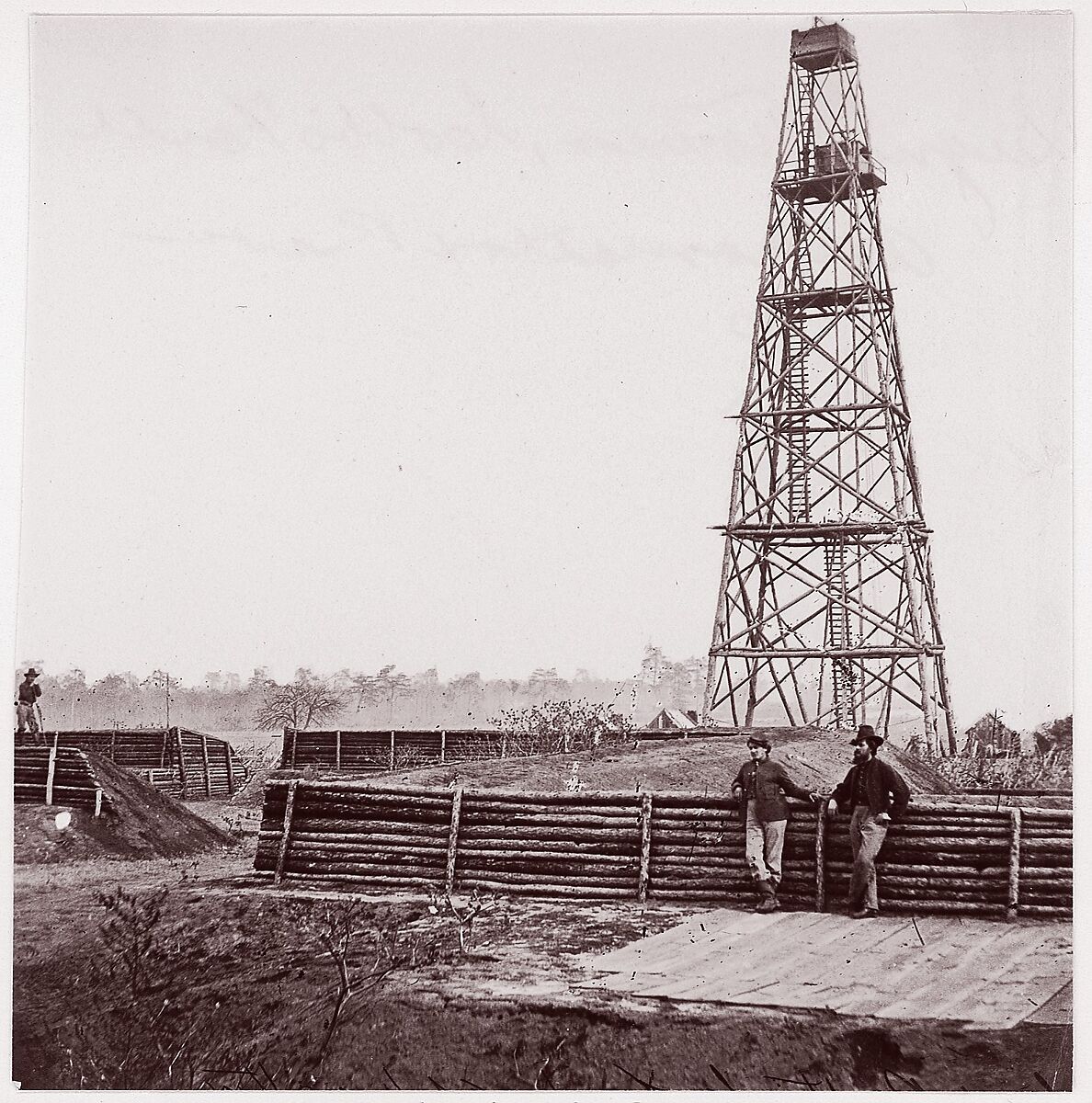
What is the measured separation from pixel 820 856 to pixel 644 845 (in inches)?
66.1

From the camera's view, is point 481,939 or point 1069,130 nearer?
point 481,939

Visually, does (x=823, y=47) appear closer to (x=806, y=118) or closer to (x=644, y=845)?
(x=806, y=118)

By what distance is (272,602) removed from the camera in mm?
12375

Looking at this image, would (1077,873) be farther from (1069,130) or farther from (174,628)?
(174,628)

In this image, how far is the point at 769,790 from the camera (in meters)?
10.4

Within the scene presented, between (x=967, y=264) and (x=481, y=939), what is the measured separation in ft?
28.7

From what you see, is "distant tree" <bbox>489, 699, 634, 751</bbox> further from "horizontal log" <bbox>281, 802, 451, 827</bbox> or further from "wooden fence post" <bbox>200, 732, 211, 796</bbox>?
"wooden fence post" <bbox>200, 732, 211, 796</bbox>

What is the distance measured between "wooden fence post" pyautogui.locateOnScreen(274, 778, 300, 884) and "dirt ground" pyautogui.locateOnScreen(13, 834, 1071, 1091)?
0.59ft

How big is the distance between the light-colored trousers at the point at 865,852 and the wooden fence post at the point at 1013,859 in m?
1.16

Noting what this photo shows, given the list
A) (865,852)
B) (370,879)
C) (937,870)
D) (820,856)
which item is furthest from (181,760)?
(937,870)

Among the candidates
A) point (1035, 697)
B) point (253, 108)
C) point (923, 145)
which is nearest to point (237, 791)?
point (253, 108)

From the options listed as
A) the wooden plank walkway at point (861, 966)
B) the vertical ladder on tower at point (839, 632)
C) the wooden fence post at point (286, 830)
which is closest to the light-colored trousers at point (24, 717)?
the wooden fence post at point (286, 830)

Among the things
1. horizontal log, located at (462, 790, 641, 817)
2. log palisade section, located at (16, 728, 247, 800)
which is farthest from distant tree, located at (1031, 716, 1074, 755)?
log palisade section, located at (16, 728, 247, 800)

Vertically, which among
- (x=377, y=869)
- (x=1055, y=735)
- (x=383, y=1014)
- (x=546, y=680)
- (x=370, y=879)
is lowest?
(x=383, y=1014)
